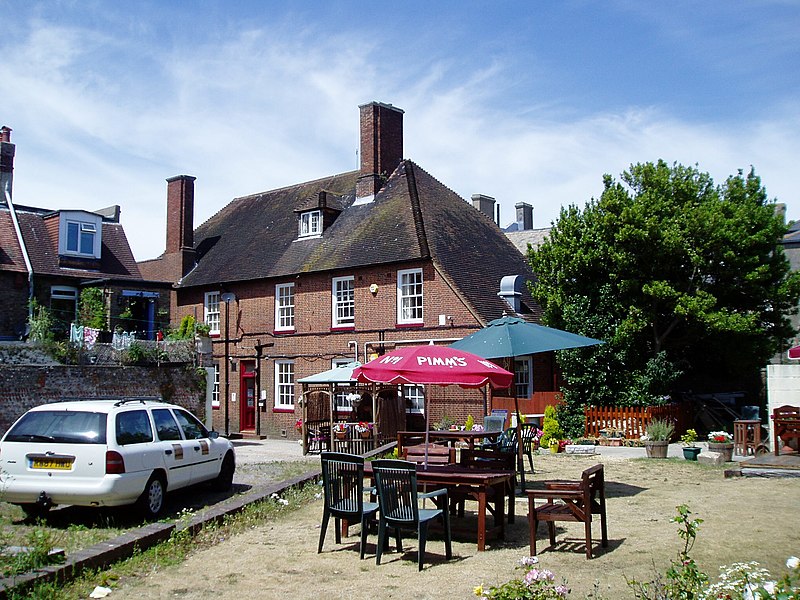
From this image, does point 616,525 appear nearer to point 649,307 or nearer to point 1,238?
point 649,307

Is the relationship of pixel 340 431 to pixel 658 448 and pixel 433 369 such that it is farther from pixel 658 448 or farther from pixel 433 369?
pixel 433 369

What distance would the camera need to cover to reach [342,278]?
1078 inches

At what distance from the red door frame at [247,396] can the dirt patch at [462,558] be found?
19182mm

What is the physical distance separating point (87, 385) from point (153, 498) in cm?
1131

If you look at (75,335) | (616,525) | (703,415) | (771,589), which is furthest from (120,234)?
(771,589)

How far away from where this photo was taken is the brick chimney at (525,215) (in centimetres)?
4588

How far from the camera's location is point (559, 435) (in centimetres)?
2241

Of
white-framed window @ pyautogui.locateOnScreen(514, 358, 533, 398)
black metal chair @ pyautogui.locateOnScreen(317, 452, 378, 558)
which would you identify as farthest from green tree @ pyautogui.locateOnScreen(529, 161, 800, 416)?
black metal chair @ pyautogui.locateOnScreen(317, 452, 378, 558)

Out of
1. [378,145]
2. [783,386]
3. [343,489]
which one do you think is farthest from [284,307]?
[343,489]

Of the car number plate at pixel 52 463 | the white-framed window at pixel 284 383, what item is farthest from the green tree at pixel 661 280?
the car number plate at pixel 52 463

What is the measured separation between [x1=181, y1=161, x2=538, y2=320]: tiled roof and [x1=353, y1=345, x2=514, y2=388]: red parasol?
12954 mm

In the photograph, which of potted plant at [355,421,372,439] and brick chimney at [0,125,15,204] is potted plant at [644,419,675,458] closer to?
potted plant at [355,421,372,439]

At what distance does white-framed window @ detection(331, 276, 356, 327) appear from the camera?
27156 millimetres

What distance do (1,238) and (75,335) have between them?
5.94m
